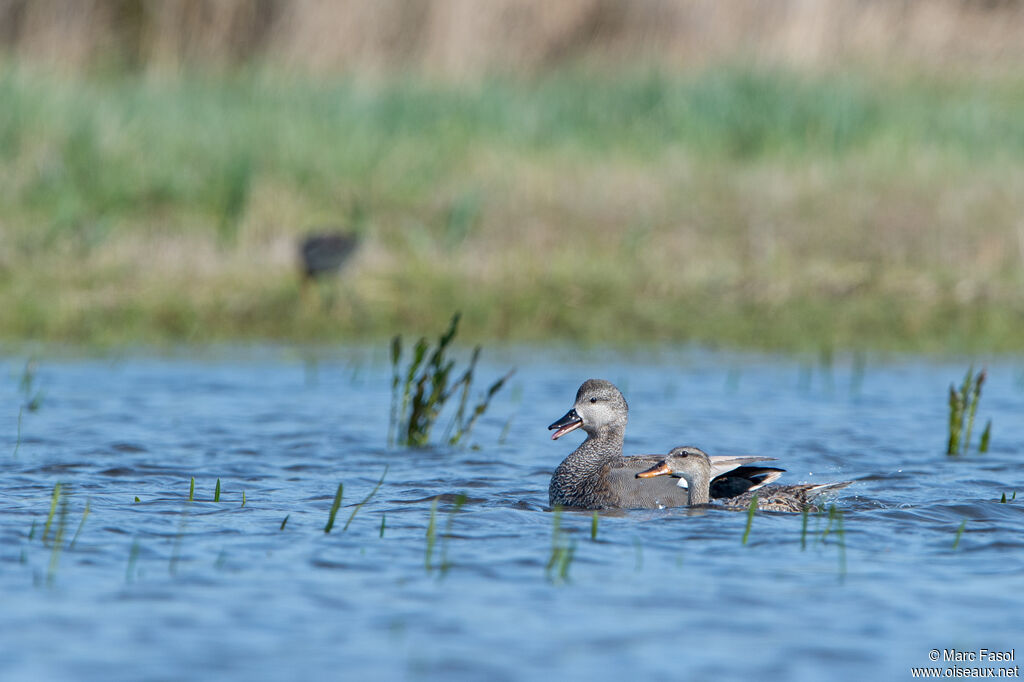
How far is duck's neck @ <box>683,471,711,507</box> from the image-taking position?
6.39m

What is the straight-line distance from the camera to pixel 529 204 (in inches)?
534

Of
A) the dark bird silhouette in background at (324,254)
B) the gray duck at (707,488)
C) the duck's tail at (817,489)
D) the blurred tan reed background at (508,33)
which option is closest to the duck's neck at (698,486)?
the gray duck at (707,488)

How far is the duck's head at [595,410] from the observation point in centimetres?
697

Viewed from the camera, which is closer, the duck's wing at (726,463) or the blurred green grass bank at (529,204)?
the duck's wing at (726,463)

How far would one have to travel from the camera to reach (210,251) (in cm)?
1257

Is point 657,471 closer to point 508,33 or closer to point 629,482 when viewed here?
point 629,482

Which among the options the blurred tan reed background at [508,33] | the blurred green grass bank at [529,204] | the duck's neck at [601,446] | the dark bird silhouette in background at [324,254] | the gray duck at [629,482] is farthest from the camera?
the blurred tan reed background at [508,33]

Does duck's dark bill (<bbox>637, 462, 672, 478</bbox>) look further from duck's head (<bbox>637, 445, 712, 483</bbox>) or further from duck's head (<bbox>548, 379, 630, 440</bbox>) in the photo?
duck's head (<bbox>548, 379, 630, 440</bbox>)

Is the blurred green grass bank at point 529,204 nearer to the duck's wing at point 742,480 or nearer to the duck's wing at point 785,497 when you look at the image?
the duck's wing at point 742,480

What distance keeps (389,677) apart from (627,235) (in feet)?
30.3

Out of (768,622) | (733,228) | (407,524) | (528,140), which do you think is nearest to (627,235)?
(733,228)

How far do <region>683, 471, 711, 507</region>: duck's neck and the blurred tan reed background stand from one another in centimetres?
1082

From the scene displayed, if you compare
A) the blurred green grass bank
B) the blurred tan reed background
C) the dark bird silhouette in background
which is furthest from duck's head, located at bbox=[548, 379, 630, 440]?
the blurred tan reed background

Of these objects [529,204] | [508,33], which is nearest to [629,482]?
[529,204]
